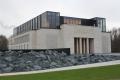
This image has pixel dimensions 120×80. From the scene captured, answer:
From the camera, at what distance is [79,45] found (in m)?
82.9

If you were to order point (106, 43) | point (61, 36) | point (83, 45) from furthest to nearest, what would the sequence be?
point (106, 43) < point (83, 45) < point (61, 36)

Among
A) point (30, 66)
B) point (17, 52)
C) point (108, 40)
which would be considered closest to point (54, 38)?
point (108, 40)

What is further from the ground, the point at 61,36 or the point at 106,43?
the point at 61,36

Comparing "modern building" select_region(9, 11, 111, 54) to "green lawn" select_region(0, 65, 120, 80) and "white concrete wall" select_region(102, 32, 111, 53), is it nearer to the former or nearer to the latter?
"white concrete wall" select_region(102, 32, 111, 53)

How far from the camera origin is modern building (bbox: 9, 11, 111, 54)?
77.8 metres

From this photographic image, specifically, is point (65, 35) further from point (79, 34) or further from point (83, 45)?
point (83, 45)

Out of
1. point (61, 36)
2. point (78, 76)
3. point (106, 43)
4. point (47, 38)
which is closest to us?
point (78, 76)

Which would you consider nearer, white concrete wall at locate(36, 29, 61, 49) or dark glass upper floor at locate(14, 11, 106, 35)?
white concrete wall at locate(36, 29, 61, 49)

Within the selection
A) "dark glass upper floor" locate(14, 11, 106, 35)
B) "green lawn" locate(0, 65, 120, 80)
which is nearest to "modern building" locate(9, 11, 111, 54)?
"dark glass upper floor" locate(14, 11, 106, 35)

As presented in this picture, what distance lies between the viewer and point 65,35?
78.0 meters

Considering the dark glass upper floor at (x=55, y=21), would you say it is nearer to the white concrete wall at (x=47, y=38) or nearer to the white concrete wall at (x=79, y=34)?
the white concrete wall at (x=47, y=38)

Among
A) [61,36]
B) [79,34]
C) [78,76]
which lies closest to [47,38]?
[61,36]

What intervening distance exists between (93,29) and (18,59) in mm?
54893

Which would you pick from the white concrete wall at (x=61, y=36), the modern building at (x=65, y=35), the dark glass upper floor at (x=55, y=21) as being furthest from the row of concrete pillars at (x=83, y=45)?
the dark glass upper floor at (x=55, y=21)
